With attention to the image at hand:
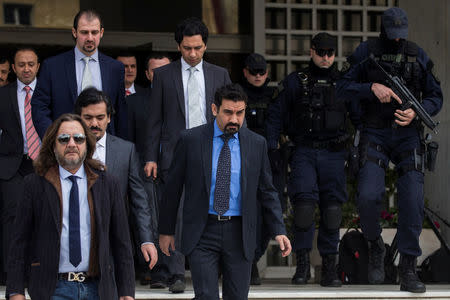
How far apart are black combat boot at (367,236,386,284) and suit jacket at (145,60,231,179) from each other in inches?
70.0

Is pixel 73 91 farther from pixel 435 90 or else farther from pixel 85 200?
pixel 435 90

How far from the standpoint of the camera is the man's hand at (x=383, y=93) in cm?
756

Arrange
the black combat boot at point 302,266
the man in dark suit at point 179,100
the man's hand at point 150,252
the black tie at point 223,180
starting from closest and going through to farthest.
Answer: the man's hand at point 150,252 < the black tie at point 223,180 < the man in dark suit at point 179,100 < the black combat boot at point 302,266

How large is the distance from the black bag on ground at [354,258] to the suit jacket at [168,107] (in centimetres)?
220

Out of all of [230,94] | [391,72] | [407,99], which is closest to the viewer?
[230,94]

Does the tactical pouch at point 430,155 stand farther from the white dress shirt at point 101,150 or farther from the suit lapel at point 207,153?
the white dress shirt at point 101,150

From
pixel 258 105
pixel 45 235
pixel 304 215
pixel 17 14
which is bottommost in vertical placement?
pixel 304 215

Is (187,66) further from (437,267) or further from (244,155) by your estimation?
(437,267)

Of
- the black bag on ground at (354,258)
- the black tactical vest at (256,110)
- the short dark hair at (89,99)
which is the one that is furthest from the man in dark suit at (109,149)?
the black bag on ground at (354,258)

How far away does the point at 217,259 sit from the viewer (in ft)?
20.9

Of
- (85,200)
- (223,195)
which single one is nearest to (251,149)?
(223,195)

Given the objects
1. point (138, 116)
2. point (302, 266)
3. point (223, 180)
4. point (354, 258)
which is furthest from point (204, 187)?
point (354, 258)

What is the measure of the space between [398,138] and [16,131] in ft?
9.62

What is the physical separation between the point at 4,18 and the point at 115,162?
4.95m
